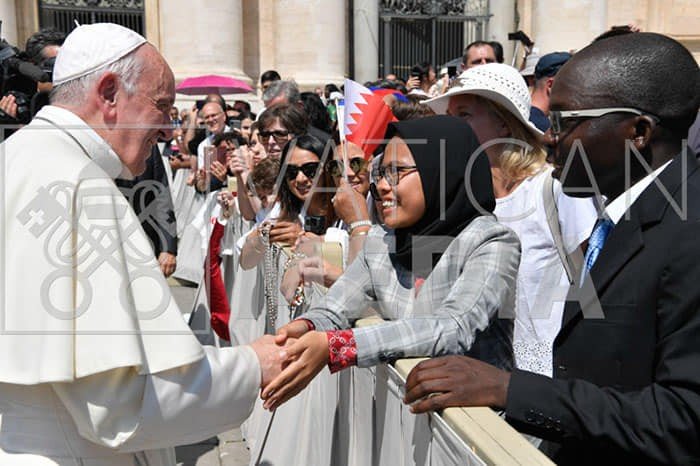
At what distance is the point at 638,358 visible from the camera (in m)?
1.76

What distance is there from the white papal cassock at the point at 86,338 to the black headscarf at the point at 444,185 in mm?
740

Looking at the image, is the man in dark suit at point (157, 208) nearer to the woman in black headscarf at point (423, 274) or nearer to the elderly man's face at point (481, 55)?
the elderly man's face at point (481, 55)

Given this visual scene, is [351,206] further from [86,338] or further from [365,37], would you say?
[365,37]

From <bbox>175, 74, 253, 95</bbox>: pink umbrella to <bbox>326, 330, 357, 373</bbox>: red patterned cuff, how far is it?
12.8 meters

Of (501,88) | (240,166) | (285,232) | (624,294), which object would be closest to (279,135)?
(240,166)

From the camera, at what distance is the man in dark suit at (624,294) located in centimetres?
164

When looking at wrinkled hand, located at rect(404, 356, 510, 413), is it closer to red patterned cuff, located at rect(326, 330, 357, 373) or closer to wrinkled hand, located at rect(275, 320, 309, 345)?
red patterned cuff, located at rect(326, 330, 357, 373)

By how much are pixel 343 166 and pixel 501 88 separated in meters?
1.35

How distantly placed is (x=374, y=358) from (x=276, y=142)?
3.99 m

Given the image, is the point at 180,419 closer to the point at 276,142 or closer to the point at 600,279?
the point at 600,279

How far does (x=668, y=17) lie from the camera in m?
20.7

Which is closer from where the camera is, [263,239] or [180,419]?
[180,419]

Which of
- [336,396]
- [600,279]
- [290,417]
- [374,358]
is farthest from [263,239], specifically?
[600,279]

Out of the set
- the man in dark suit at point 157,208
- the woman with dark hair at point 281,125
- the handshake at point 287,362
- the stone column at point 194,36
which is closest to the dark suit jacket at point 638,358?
the handshake at point 287,362
